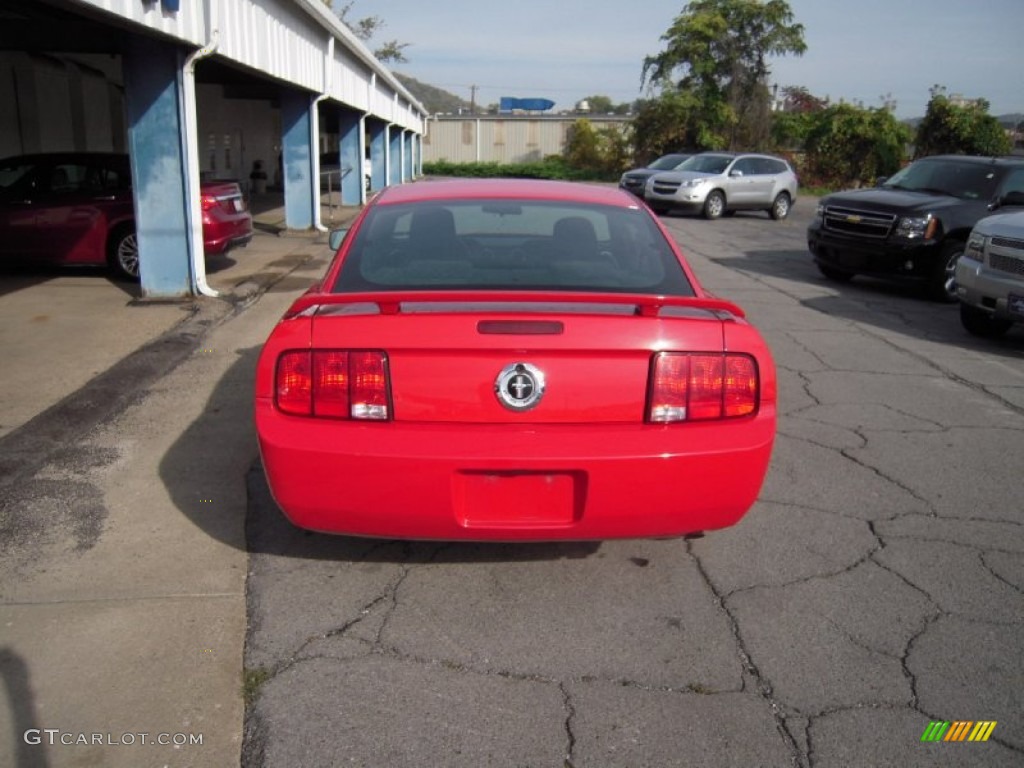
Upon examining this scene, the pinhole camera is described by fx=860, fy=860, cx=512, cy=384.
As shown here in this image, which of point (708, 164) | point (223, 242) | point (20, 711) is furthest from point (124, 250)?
point (708, 164)

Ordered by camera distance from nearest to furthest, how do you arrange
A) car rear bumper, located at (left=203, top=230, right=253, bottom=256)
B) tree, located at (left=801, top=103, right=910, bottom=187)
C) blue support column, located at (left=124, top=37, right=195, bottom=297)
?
blue support column, located at (left=124, top=37, right=195, bottom=297) → car rear bumper, located at (left=203, top=230, right=253, bottom=256) → tree, located at (left=801, top=103, right=910, bottom=187)

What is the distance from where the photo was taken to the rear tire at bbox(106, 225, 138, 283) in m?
10.2

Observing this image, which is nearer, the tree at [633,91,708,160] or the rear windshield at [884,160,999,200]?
the rear windshield at [884,160,999,200]

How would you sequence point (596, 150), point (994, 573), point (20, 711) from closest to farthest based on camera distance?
point (20, 711) → point (994, 573) → point (596, 150)

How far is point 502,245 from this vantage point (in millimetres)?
4137

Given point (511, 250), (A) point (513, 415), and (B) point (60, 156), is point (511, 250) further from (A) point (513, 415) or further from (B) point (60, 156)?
(B) point (60, 156)

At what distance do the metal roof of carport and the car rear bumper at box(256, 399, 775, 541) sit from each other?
4752 millimetres

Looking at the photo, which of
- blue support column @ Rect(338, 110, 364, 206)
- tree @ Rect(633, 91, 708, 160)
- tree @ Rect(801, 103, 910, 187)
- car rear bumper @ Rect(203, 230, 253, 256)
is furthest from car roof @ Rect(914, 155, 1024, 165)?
tree @ Rect(633, 91, 708, 160)

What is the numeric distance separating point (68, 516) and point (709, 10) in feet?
174

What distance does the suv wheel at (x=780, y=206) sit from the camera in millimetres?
24547

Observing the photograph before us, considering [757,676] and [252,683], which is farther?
[757,676]

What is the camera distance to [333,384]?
304 cm

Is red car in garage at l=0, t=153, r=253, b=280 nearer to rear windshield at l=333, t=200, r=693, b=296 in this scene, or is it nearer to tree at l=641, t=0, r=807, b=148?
rear windshield at l=333, t=200, r=693, b=296

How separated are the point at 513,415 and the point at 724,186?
21939 mm
